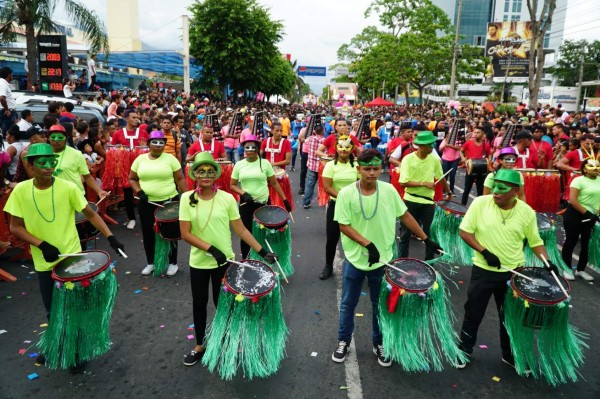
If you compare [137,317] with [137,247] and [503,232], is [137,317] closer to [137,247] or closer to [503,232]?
[137,247]

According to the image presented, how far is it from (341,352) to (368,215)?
1.26 m

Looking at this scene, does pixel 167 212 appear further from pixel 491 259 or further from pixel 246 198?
pixel 491 259

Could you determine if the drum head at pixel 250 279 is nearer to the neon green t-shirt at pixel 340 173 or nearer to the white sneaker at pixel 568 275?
the neon green t-shirt at pixel 340 173

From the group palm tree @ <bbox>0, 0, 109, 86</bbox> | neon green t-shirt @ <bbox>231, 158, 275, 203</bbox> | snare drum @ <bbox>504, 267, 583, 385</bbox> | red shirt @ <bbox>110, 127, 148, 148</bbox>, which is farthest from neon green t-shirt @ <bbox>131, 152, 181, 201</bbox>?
palm tree @ <bbox>0, 0, 109, 86</bbox>

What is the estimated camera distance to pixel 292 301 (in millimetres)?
5312

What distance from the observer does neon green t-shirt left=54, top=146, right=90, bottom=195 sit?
5312 millimetres

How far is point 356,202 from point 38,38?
1372 centimetres

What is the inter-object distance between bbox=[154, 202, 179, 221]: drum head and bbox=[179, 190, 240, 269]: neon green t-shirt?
1669 millimetres

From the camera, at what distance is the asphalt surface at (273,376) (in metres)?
3.66

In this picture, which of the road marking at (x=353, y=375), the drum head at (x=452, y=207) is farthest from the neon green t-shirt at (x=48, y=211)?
the drum head at (x=452, y=207)

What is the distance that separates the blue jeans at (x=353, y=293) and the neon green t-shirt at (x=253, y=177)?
2.23m

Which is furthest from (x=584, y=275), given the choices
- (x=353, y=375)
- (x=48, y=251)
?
(x=48, y=251)

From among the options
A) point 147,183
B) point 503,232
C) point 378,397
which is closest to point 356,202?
point 503,232

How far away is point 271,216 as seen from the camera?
18.5ft
